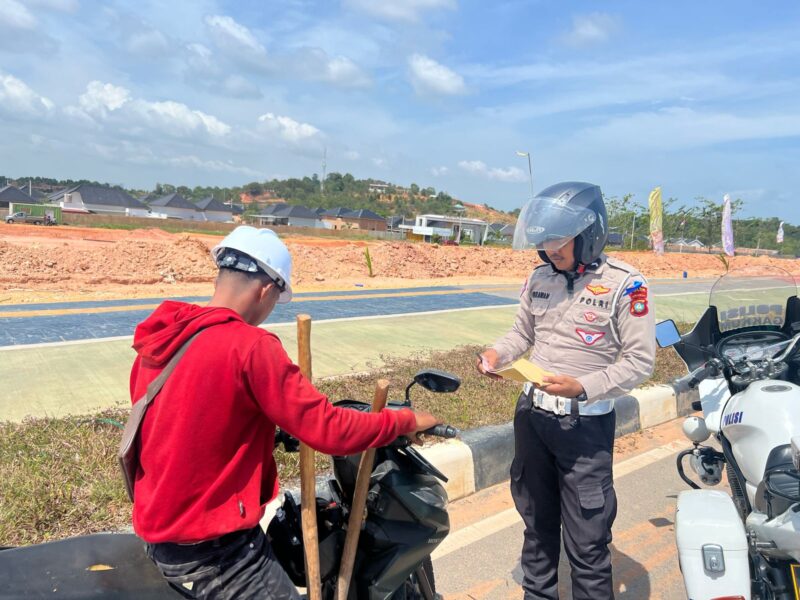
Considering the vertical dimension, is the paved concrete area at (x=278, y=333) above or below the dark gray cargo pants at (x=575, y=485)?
below

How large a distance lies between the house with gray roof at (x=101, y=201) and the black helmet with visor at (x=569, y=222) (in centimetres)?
7319

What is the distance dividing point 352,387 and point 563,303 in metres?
2.97

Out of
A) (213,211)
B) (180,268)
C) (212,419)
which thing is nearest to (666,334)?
(212,419)

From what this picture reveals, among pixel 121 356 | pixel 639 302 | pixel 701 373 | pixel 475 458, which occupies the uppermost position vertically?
pixel 639 302

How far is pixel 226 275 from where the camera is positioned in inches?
67.3

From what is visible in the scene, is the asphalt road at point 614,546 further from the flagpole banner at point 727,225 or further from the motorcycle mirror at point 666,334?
the flagpole banner at point 727,225

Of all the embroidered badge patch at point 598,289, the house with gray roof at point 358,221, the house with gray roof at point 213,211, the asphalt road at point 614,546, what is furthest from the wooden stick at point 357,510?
the house with gray roof at point 213,211

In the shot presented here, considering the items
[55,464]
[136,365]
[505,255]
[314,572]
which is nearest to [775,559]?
[314,572]

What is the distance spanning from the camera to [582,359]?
2553 millimetres

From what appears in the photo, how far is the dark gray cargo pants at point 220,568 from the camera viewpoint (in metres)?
1.66

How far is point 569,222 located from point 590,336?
461mm

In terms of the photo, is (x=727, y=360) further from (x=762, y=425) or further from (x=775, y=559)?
(x=775, y=559)

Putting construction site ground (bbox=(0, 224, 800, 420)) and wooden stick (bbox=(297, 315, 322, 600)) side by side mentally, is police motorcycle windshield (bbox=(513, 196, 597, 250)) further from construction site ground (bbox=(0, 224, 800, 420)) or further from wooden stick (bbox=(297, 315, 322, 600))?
construction site ground (bbox=(0, 224, 800, 420))

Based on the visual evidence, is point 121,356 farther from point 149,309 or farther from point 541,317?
point 541,317
